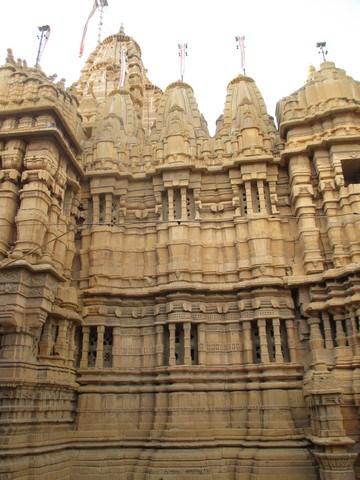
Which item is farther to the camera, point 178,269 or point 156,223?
point 156,223

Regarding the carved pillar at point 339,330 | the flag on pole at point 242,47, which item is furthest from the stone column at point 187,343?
the flag on pole at point 242,47

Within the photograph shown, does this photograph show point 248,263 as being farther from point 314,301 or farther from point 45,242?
point 45,242

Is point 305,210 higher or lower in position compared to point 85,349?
higher

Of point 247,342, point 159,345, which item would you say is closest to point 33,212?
point 159,345

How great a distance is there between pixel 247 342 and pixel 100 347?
443cm

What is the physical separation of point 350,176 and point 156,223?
705 centimetres

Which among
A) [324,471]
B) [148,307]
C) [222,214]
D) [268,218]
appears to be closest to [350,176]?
[268,218]

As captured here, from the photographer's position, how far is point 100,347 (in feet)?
40.1

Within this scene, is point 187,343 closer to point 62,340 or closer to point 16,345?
point 62,340

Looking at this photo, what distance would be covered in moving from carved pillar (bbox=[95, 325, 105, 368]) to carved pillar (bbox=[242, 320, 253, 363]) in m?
4.28

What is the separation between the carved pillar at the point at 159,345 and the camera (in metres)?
12.1

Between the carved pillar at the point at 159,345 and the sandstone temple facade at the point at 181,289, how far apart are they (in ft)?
0.28

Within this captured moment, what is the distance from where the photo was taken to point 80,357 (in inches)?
483

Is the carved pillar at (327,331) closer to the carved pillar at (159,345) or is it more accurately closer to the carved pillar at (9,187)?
the carved pillar at (159,345)
